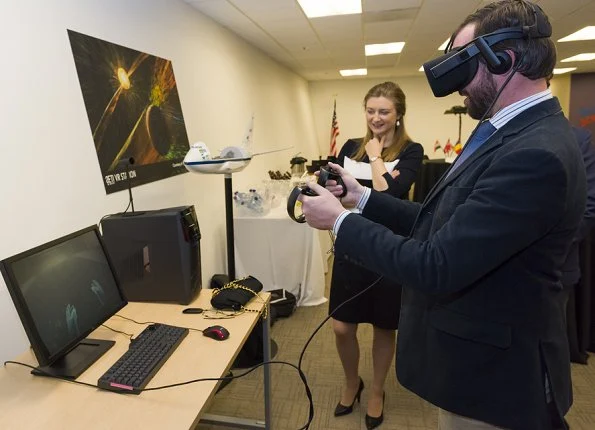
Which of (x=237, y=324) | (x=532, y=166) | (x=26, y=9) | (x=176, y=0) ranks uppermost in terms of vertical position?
(x=176, y=0)

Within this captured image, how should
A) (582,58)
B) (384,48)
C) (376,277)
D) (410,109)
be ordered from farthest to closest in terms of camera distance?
(410,109) < (582,58) < (384,48) < (376,277)

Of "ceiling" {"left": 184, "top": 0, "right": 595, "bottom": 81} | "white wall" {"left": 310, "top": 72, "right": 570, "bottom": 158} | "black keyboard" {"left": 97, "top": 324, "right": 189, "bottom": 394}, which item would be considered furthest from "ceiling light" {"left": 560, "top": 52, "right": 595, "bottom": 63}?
"black keyboard" {"left": 97, "top": 324, "right": 189, "bottom": 394}

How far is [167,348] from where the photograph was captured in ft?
3.83

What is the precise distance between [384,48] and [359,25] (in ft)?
4.27

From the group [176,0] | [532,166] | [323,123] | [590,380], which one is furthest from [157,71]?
[323,123]

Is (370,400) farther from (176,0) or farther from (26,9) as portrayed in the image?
(176,0)

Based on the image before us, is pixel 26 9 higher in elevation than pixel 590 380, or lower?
higher

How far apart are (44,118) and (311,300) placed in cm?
224

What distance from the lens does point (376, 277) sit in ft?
5.46

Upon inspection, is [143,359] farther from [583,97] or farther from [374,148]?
[583,97]

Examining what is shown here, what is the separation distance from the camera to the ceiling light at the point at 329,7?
9.95 feet

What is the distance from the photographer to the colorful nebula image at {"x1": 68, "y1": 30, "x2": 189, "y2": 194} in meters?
1.82

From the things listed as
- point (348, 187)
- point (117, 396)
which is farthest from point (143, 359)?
point (348, 187)

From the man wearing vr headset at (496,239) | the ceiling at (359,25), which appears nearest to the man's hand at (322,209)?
the man wearing vr headset at (496,239)
